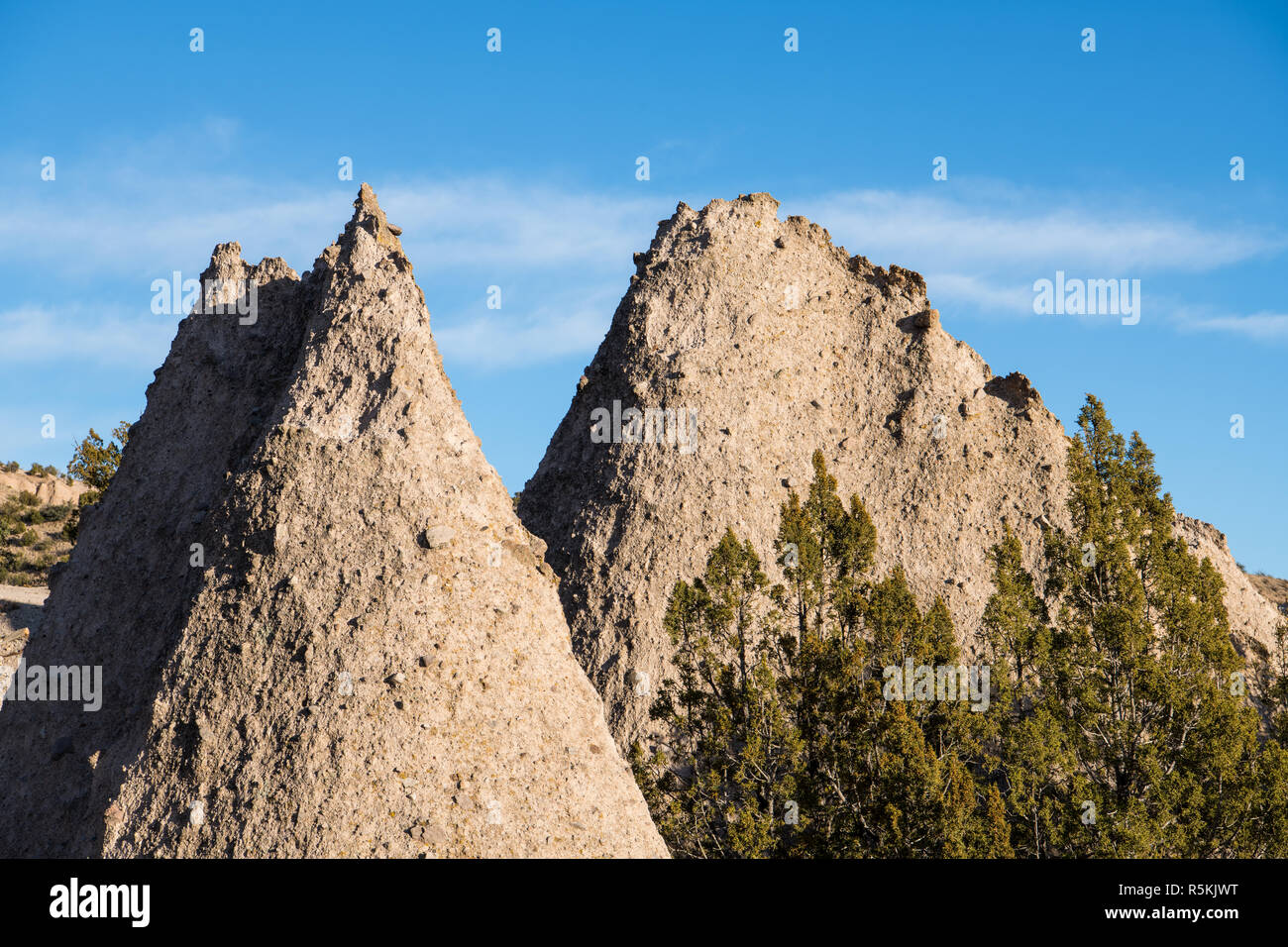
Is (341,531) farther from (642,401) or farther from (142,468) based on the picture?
(642,401)

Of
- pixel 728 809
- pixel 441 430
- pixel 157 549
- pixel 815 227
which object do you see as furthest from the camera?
pixel 815 227

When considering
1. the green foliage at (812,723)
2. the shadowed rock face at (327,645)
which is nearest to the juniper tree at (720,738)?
the green foliage at (812,723)

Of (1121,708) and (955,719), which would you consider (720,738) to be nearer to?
(955,719)

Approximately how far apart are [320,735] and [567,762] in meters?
2.71

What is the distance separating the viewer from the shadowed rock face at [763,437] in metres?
22.5

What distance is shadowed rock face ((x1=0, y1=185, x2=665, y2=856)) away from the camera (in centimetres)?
1248

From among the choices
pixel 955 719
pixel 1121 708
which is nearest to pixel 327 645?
pixel 955 719

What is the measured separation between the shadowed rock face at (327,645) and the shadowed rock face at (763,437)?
7.48m

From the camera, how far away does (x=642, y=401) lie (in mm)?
24234

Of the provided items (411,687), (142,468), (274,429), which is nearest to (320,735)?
(411,687)

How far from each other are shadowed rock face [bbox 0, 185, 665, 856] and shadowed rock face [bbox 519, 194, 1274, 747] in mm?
7483

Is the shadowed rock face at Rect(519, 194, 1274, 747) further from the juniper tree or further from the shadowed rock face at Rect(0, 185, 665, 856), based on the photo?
the shadowed rock face at Rect(0, 185, 665, 856)

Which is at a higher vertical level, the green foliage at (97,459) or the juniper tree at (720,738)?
the green foliage at (97,459)

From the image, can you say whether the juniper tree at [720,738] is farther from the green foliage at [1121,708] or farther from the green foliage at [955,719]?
the green foliage at [1121,708]
